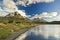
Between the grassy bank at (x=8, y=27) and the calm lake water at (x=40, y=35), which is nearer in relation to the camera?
the calm lake water at (x=40, y=35)

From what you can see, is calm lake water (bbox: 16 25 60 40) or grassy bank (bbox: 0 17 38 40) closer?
calm lake water (bbox: 16 25 60 40)

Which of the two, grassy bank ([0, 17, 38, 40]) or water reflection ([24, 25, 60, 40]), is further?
grassy bank ([0, 17, 38, 40])

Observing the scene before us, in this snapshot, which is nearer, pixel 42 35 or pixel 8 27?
pixel 42 35

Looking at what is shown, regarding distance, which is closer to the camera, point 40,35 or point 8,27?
point 40,35

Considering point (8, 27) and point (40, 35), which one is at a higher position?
point (40, 35)

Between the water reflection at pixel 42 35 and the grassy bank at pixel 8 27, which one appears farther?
the grassy bank at pixel 8 27

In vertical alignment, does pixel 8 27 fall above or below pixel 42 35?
below
